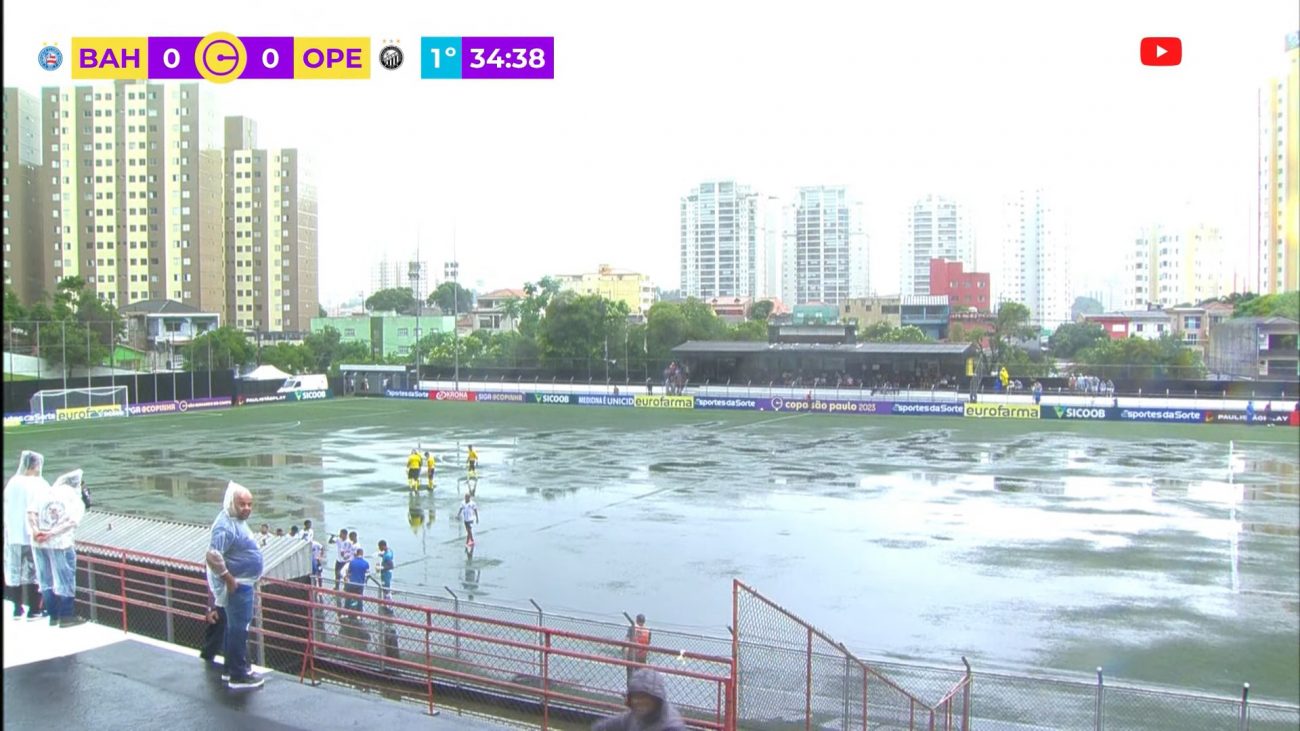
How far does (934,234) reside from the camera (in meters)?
175

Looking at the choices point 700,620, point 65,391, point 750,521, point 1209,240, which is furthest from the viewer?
point 65,391

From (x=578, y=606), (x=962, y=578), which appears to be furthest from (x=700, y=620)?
(x=962, y=578)

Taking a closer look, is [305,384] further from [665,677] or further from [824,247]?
[824,247]

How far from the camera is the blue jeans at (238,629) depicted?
771cm

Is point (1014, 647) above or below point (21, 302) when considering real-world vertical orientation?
Result: below

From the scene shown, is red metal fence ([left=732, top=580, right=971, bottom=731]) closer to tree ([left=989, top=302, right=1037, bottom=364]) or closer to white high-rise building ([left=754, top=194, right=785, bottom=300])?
tree ([left=989, top=302, right=1037, bottom=364])

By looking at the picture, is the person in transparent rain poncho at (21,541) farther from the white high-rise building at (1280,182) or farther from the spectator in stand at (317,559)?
the white high-rise building at (1280,182)

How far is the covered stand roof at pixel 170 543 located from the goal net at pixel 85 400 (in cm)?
3915

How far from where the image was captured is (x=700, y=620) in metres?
15.3

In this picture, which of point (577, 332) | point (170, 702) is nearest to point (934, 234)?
point (577, 332)

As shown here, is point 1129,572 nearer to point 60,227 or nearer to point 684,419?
point 684,419

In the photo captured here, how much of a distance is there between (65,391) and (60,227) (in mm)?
8285

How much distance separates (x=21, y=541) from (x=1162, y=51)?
1067 cm

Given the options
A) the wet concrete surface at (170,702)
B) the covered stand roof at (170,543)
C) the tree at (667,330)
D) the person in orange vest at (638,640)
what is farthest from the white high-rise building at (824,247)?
the wet concrete surface at (170,702)
